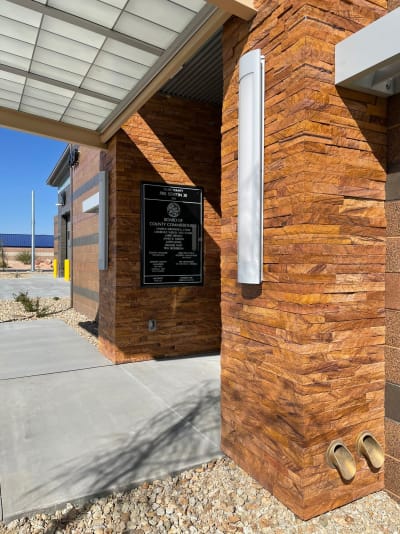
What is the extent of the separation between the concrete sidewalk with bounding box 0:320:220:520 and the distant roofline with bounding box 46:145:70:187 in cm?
1502

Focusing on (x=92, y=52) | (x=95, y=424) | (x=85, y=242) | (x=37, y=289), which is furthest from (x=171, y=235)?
(x=37, y=289)

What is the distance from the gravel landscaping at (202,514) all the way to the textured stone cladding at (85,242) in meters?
8.19

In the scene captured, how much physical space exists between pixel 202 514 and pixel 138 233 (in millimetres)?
4627

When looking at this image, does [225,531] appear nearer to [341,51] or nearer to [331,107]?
[331,107]

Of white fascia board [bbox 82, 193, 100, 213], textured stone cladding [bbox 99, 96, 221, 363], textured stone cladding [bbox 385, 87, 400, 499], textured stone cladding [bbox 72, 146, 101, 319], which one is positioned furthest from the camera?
textured stone cladding [bbox 72, 146, 101, 319]

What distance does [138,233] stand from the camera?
21.6 feet

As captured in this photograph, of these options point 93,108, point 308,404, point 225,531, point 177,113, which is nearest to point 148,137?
point 177,113

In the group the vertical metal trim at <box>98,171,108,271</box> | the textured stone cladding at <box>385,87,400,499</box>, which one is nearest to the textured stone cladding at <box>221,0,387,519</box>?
the textured stone cladding at <box>385,87,400,499</box>

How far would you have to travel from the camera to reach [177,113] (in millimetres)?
6844

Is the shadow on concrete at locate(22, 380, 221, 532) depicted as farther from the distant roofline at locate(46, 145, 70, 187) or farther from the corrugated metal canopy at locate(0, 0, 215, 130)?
the distant roofline at locate(46, 145, 70, 187)

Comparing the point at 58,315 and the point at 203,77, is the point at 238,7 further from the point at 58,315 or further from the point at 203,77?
the point at 58,315

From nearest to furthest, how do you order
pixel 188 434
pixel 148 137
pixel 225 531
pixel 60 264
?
pixel 225 531
pixel 188 434
pixel 148 137
pixel 60 264

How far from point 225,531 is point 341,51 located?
10.7 ft

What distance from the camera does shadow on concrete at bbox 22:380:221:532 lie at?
9.75 ft
